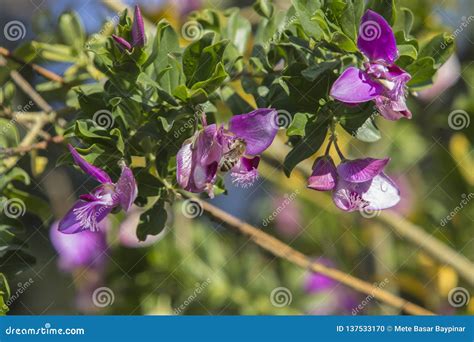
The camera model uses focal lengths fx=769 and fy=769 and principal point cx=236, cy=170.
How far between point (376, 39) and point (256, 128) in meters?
0.22

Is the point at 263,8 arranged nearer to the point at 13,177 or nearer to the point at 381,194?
the point at 381,194

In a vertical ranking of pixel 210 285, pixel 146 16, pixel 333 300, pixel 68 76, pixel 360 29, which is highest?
pixel 360 29

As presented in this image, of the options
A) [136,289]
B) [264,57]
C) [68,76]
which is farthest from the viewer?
→ [136,289]

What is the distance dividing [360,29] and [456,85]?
3.59 feet

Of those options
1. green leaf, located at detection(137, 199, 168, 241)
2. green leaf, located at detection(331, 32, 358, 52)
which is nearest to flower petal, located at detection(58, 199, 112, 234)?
green leaf, located at detection(137, 199, 168, 241)

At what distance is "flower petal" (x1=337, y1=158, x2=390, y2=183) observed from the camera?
3.86 ft

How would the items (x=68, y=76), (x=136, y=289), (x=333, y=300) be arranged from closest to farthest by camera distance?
(x=68, y=76) < (x=136, y=289) < (x=333, y=300)

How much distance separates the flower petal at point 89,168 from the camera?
114cm

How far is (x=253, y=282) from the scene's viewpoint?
210cm

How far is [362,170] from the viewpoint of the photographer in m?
1.18

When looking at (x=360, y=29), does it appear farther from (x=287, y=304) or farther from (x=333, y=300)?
(x=333, y=300)

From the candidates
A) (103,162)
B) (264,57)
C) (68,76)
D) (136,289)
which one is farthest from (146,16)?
(103,162)

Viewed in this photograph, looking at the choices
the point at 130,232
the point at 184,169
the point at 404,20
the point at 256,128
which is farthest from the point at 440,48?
the point at 130,232

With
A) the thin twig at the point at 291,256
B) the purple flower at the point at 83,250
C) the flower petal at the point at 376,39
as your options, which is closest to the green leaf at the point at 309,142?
the flower petal at the point at 376,39
